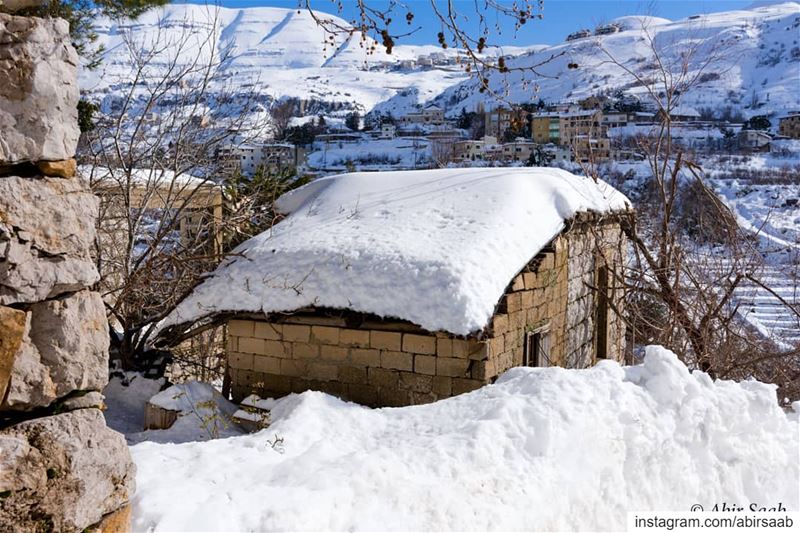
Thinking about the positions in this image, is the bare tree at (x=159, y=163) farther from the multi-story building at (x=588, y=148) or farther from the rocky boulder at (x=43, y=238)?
the rocky boulder at (x=43, y=238)

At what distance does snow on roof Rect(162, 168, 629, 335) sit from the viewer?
7043mm

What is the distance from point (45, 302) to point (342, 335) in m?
5.49

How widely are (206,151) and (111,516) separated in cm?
925

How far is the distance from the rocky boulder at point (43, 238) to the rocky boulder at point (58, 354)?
0.06 m

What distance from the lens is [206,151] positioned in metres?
10.8

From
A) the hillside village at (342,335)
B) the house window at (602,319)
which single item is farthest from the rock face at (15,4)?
the house window at (602,319)

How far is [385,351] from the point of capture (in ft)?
23.9

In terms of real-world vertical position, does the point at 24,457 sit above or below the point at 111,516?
above

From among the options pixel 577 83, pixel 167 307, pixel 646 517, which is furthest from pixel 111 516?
pixel 577 83

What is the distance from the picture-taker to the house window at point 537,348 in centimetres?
820

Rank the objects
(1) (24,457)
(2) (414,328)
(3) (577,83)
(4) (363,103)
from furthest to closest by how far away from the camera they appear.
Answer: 1. (4) (363,103)
2. (3) (577,83)
3. (2) (414,328)
4. (1) (24,457)

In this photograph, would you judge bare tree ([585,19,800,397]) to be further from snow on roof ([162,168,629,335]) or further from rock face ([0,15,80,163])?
rock face ([0,15,80,163])

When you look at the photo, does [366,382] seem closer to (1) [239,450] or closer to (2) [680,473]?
(1) [239,450]

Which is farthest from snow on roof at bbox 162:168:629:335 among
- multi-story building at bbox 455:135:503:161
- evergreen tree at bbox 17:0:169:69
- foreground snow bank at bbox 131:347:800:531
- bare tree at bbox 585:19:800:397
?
multi-story building at bbox 455:135:503:161
